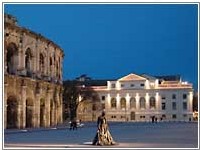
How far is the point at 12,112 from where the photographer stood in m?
34.3

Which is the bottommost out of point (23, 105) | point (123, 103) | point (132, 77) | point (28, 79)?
point (123, 103)

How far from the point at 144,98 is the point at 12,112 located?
2104 inches

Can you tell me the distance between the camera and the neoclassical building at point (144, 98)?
8362 cm

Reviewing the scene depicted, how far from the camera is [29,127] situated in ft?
119

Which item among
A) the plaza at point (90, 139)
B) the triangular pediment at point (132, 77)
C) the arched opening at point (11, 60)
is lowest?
the plaza at point (90, 139)

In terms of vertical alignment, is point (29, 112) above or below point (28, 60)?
below

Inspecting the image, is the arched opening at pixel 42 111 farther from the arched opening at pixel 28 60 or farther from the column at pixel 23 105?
the column at pixel 23 105

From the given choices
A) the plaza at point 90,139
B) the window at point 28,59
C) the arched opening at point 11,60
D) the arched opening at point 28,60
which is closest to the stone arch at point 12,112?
the arched opening at point 11,60

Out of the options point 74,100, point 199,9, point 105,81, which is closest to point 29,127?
point 199,9

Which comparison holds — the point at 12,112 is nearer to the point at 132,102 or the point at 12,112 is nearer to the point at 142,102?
the point at 132,102

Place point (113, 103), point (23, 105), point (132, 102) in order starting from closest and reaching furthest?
point (23, 105), point (132, 102), point (113, 103)

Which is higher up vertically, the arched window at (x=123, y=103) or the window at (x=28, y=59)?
the window at (x=28, y=59)

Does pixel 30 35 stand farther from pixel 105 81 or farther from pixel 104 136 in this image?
pixel 105 81

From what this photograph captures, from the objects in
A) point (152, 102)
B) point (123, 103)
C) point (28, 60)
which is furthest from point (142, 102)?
point (28, 60)
